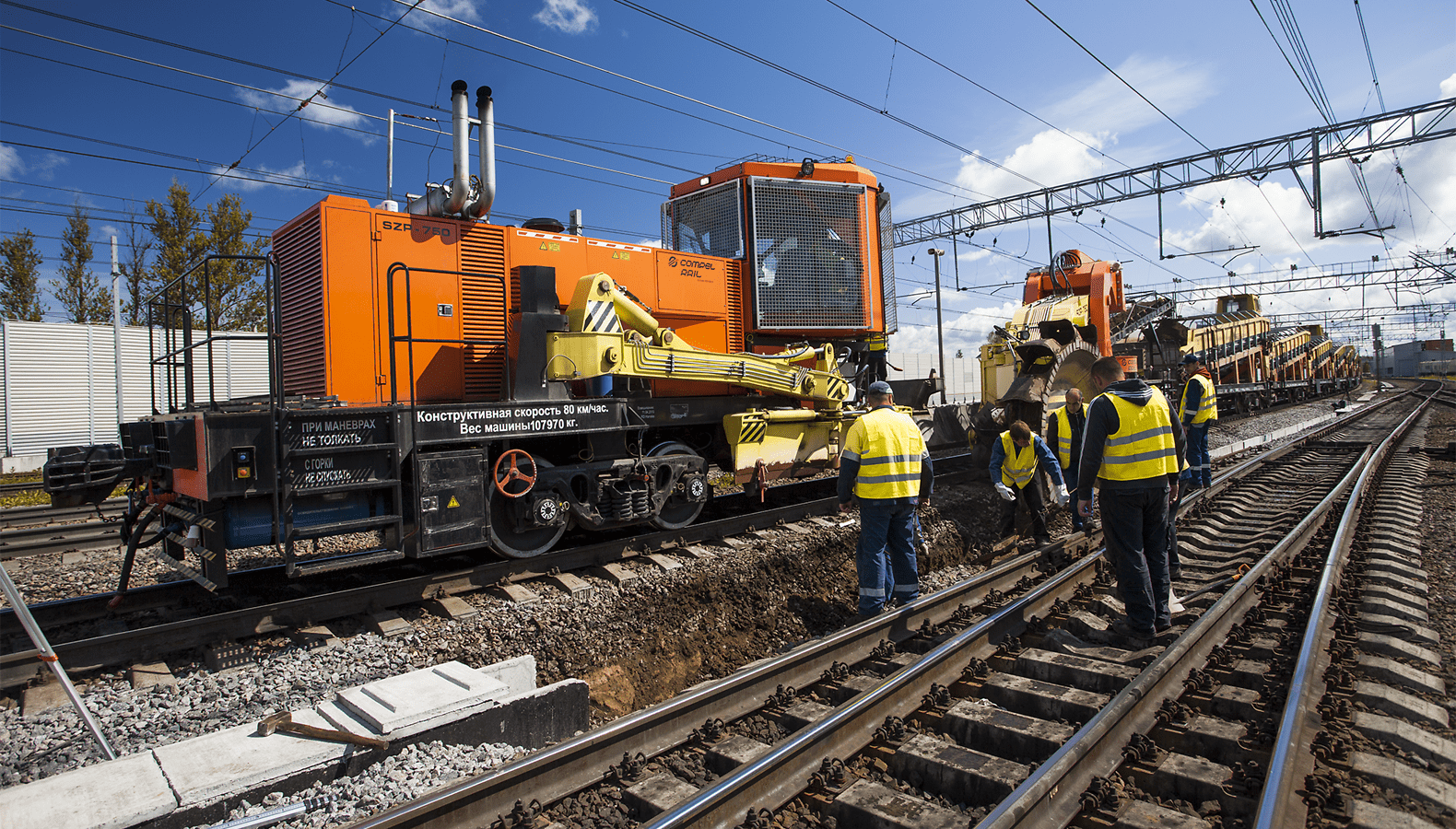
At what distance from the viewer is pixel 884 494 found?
5.13 m

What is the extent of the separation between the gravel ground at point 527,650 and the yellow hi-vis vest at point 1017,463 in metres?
0.98

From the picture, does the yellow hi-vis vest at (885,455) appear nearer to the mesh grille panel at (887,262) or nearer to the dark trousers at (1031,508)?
the dark trousers at (1031,508)

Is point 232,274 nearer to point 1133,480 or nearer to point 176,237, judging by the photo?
point 176,237

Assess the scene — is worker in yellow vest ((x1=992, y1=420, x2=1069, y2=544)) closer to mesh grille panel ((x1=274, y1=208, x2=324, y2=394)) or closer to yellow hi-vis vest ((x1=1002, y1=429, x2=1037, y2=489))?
yellow hi-vis vest ((x1=1002, y1=429, x2=1037, y2=489))

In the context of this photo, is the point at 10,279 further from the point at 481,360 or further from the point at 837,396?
the point at 837,396

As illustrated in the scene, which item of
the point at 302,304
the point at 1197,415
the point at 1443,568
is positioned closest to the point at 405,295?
the point at 302,304

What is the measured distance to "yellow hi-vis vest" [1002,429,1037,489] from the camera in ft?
23.5

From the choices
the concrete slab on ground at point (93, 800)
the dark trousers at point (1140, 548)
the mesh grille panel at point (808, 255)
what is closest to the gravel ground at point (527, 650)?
the concrete slab on ground at point (93, 800)

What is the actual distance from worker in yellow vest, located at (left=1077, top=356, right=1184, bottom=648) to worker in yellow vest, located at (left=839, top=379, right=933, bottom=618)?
1127 mm

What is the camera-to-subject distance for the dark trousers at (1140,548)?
4.46 meters

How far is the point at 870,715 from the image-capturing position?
11.2 ft

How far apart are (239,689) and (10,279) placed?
929 inches

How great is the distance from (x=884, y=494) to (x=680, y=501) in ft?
8.10

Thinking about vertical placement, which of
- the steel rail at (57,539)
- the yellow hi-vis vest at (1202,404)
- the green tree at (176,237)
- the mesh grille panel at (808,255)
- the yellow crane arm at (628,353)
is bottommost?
the steel rail at (57,539)
